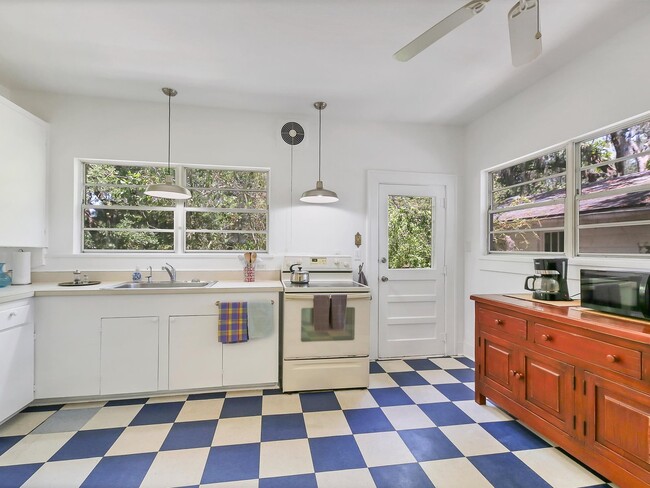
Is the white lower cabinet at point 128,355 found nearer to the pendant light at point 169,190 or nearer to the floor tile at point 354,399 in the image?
the pendant light at point 169,190

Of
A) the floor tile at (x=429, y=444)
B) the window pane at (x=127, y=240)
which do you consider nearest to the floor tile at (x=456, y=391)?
the floor tile at (x=429, y=444)

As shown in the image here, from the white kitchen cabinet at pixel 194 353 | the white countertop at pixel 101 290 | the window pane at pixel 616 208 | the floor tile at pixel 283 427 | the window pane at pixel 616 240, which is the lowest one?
the floor tile at pixel 283 427

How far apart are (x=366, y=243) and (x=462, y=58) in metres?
1.87

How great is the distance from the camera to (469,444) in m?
2.10

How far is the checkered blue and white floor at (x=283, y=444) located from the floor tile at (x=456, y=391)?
0.02 metres

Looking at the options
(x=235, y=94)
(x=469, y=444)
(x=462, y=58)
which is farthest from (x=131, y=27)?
(x=469, y=444)

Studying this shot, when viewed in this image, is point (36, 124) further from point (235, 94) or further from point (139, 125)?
point (235, 94)

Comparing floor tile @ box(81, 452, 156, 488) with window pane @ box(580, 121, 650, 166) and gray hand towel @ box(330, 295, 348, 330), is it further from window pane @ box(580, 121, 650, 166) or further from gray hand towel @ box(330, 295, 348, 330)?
window pane @ box(580, 121, 650, 166)

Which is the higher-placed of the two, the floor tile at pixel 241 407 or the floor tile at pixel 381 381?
the floor tile at pixel 381 381

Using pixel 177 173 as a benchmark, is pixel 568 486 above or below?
below

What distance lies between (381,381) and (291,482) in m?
1.48

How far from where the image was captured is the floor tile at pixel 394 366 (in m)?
3.36

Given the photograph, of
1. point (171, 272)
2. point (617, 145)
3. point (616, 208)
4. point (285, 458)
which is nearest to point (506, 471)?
point (285, 458)

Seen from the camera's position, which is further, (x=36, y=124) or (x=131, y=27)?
(x=36, y=124)
